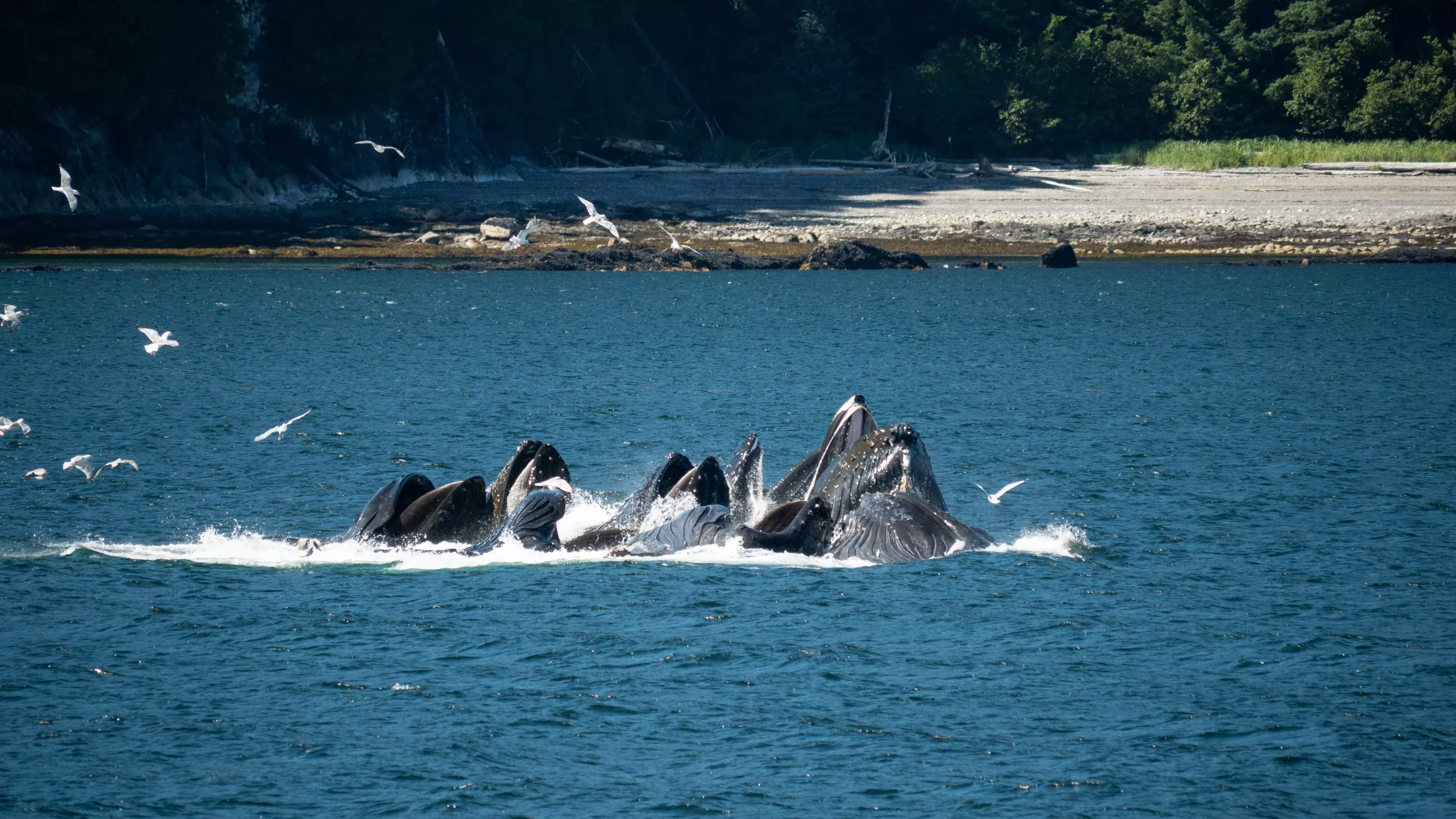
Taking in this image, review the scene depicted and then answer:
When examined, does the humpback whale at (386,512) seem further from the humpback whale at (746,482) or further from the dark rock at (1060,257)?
the dark rock at (1060,257)

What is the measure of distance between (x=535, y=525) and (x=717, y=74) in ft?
275

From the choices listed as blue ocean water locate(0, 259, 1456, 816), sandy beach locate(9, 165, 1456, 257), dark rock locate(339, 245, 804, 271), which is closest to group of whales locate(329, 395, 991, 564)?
blue ocean water locate(0, 259, 1456, 816)

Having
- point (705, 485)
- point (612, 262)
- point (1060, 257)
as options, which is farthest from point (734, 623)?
point (612, 262)

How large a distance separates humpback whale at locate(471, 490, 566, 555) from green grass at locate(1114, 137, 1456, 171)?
6778 centimetres

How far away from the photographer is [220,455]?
2338 cm

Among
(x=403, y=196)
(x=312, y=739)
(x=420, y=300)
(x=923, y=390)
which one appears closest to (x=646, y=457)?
(x=923, y=390)

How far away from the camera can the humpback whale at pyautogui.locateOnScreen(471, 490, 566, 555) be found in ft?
56.1

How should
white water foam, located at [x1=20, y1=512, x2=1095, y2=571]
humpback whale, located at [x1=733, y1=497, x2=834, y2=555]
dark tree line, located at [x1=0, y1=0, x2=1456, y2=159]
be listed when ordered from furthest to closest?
dark tree line, located at [x1=0, y1=0, x2=1456, y2=159], humpback whale, located at [x1=733, y1=497, x2=834, y2=555], white water foam, located at [x1=20, y1=512, x2=1095, y2=571]

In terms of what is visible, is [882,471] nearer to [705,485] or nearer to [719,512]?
[719,512]

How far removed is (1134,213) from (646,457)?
50.7 m

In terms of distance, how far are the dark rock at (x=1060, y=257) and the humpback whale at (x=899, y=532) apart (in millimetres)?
46949

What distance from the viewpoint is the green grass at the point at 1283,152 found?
7656 cm

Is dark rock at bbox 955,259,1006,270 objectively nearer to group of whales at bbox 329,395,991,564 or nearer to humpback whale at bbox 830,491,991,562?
group of whales at bbox 329,395,991,564

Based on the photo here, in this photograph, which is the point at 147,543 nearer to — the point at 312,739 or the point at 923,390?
the point at 312,739
